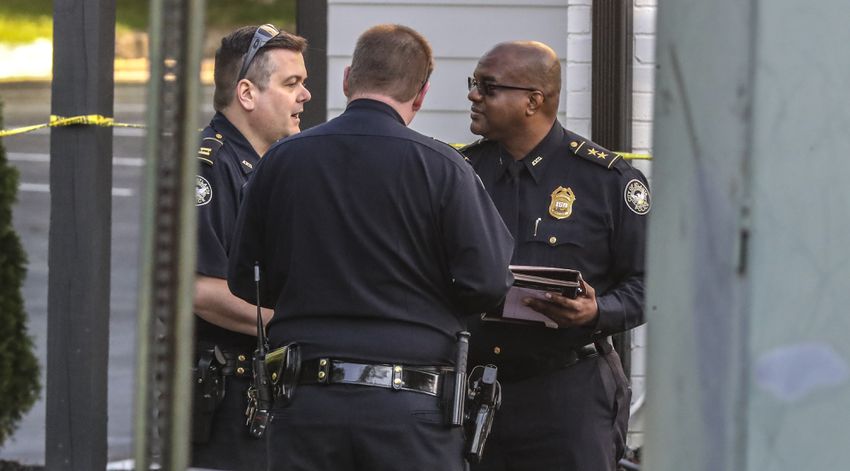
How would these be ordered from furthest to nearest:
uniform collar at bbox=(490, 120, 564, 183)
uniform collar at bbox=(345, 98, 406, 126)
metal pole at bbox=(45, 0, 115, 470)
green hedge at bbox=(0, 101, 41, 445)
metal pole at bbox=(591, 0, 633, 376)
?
green hedge at bbox=(0, 101, 41, 445), metal pole at bbox=(591, 0, 633, 376), metal pole at bbox=(45, 0, 115, 470), uniform collar at bbox=(490, 120, 564, 183), uniform collar at bbox=(345, 98, 406, 126)

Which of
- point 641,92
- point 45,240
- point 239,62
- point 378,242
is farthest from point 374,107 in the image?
point 45,240

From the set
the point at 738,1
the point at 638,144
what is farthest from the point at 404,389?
the point at 638,144

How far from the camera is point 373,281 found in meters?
3.19

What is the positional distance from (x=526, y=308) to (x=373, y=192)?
2.23ft

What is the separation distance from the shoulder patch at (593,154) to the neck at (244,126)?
934mm

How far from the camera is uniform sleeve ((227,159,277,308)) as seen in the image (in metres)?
3.34

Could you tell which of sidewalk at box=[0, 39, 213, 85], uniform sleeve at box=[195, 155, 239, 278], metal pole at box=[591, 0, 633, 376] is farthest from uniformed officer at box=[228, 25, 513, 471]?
sidewalk at box=[0, 39, 213, 85]

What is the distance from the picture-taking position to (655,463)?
150 centimetres

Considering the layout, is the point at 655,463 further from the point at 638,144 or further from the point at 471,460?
the point at 638,144

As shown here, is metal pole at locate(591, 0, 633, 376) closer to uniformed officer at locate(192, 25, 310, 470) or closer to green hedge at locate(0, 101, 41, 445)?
uniformed officer at locate(192, 25, 310, 470)

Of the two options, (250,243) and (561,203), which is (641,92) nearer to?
(561,203)

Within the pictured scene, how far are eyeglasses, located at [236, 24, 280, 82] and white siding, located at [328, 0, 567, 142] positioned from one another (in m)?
2.06

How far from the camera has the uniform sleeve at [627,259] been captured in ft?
12.8

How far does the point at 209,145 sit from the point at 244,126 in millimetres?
180
